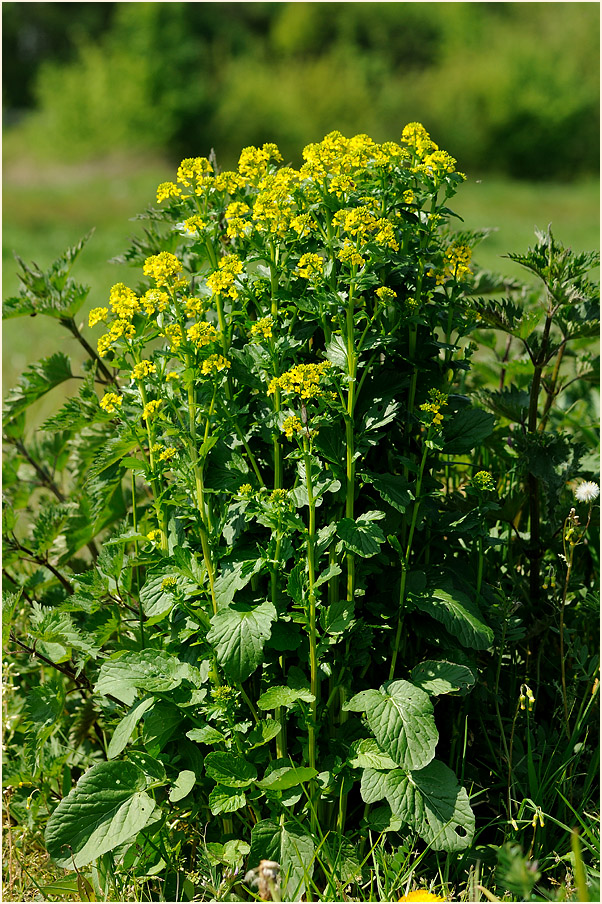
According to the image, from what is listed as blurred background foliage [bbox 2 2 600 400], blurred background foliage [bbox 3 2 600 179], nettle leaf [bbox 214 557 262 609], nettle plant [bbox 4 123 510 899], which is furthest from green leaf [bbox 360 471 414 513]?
blurred background foliage [bbox 3 2 600 179]

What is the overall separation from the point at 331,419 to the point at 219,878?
0.82 metres

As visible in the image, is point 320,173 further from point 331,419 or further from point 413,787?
point 413,787

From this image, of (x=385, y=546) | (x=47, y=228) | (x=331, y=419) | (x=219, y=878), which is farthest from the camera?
(x=47, y=228)

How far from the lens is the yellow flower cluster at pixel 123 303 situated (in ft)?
4.74

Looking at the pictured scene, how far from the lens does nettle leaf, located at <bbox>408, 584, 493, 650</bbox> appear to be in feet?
4.65

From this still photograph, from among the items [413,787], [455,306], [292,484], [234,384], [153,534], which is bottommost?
[413,787]

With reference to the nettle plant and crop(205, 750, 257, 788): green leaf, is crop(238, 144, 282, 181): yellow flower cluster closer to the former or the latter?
the nettle plant

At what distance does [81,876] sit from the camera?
Answer: 154cm

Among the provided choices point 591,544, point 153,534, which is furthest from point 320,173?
point 591,544

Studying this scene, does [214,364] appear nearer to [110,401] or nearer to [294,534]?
[110,401]

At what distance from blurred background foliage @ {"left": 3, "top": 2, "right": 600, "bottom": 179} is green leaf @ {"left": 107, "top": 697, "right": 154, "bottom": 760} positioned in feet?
60.2

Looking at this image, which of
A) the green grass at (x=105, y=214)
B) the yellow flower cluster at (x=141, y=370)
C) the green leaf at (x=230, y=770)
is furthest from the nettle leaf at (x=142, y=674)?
the green grass at (x=105, y=214)

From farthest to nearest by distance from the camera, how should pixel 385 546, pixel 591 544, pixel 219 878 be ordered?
pixel 591 544 → pixel 385 546 → pixel 219 878

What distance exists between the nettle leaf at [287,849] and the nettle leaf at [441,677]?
0.31 m
